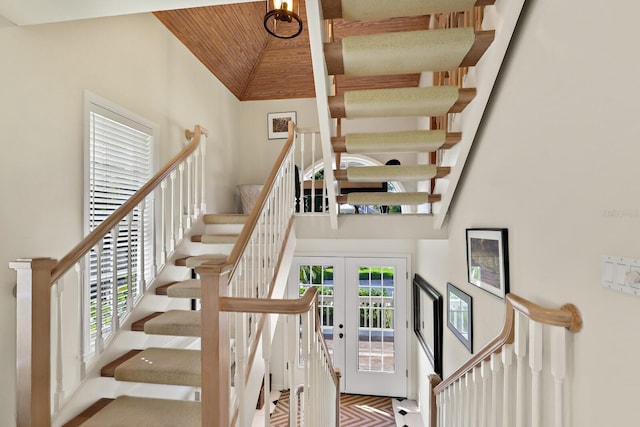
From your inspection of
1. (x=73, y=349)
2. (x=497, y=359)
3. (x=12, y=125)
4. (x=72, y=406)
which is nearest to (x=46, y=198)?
(x=12, y=125)

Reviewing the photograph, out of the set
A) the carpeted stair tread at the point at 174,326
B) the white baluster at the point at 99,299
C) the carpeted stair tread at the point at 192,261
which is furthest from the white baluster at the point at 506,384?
the white baluster at the point at 99,299

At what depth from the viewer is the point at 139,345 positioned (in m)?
2.40

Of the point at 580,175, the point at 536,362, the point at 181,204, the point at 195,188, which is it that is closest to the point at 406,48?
the point at 580,175

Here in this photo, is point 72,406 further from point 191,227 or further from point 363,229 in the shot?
point 363,229

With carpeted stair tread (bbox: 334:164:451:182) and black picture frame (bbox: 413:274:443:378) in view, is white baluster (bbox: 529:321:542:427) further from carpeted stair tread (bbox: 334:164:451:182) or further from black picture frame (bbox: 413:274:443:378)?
black picture frame (bbox: 413:274:443:378)

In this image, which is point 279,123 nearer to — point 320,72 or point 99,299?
point 320,72

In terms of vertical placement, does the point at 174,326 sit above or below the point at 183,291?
below

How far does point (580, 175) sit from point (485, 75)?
0.84m

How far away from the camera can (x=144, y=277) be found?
2.57m

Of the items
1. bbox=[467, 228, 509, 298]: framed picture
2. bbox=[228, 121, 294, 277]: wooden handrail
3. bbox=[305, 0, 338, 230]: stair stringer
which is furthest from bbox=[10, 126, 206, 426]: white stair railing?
bbox=[467, 228, 509, 298]: framed picture

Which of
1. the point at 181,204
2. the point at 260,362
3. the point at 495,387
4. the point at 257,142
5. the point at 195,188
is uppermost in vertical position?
the point at 257,142

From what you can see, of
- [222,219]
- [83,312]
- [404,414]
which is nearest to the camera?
[83,312]

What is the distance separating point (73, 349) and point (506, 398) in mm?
2352

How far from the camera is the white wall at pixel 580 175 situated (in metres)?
0.97
